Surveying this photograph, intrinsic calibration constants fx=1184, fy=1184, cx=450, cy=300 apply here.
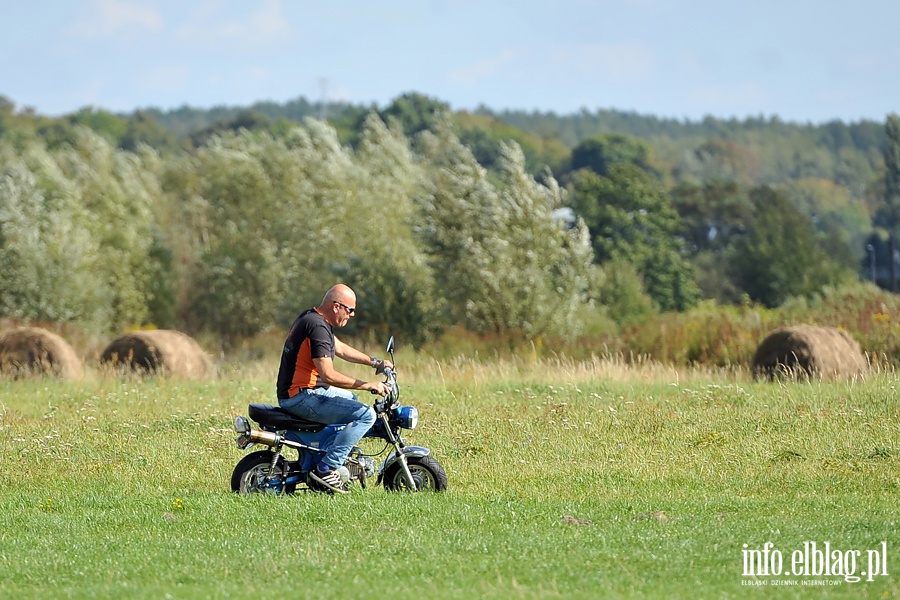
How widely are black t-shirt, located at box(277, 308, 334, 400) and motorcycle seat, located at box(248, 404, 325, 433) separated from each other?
0.17m

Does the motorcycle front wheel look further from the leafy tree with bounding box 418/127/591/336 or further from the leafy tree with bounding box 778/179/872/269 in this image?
the leafy tree with bounding box 778/179/872/269

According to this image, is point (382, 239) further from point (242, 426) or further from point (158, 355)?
point (242, 426)

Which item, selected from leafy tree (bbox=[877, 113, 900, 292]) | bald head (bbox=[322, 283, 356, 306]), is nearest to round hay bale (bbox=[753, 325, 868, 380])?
bald head (bbox=[322, 283, 356, 306])

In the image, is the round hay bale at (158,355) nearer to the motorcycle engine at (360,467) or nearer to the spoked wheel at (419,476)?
the motorcycle engine at (360,467)

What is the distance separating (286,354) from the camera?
11594mm

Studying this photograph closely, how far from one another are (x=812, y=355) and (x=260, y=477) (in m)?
13.4

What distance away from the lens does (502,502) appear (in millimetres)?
11172

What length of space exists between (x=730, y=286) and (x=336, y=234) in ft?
105

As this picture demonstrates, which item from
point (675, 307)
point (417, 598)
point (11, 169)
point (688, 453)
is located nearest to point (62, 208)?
point (11, 169)

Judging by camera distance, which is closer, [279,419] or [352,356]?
[279,419]

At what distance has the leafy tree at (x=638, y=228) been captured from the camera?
223 feet

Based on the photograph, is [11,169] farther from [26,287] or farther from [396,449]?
[396,449]

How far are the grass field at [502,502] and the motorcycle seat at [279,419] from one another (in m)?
0.75

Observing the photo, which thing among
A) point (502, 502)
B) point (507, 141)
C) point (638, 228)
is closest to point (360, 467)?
point (502, 502)
